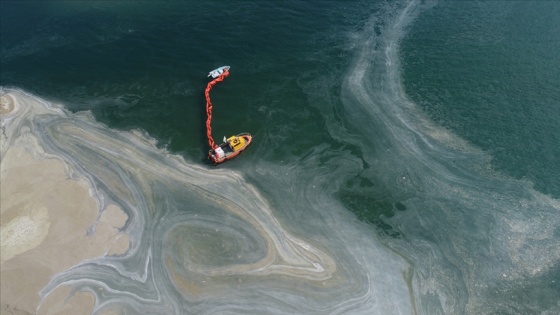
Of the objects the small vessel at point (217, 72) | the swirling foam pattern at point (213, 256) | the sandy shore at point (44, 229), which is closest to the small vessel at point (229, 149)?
the swirling foam pattern at point (213, 256)

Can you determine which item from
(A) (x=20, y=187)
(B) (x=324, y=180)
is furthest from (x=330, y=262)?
(A) (x=20, y=187)

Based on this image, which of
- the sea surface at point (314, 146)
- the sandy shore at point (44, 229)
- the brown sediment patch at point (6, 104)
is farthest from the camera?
the brown sediment patch at point (6, 104)

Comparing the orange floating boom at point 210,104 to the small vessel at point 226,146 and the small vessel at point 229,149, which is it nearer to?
the small vessel at point 226,146

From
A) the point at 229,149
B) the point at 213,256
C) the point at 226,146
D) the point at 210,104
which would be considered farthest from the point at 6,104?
A: the point at 213,256

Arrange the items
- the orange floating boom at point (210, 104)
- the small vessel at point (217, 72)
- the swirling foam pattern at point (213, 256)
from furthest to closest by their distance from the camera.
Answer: the small vessel at point (217, 72)
the orange floating boom at point (210, 104)
the swirling foam pattern at point (213, 256)

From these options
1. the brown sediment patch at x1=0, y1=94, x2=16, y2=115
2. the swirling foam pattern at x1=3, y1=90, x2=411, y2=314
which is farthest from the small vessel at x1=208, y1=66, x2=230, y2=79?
the brown sediment patch at x1=0, y1=94, x2=16, y2=115

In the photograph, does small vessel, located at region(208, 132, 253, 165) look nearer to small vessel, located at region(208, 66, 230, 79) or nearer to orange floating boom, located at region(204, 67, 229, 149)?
orange floating boom, located at region(204, 67, 229, 149)
